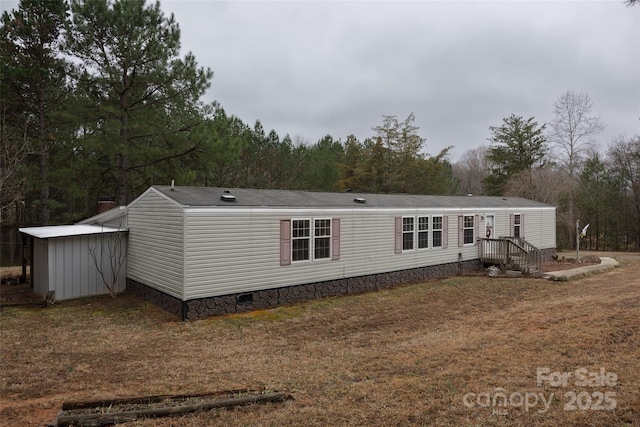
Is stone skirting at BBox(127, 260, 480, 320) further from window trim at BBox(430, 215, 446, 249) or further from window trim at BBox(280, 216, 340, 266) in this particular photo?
window trim at BBox(430, 215, 446, 249)

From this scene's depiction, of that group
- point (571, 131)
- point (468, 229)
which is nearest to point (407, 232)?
point (468, 229)

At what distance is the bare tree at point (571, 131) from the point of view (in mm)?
29859

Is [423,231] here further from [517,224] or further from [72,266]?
[72,266]

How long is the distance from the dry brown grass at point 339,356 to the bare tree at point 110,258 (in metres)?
0.86

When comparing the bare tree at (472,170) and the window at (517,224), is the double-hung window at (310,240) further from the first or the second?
the bare tree at (472,170)

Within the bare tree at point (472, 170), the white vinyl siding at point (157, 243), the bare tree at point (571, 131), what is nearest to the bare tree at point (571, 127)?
the bare tree at point (571, 131)

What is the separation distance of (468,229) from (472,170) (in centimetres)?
3948

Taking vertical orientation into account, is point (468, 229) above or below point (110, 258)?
above

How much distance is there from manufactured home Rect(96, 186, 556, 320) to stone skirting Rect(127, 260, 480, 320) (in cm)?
3

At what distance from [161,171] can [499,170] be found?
2974 cm

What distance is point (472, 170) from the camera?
52.5 m

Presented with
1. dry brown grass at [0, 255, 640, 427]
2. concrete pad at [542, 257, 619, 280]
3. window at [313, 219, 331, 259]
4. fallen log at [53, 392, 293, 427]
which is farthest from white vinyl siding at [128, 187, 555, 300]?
concrete pad at [542, 257, 619, 280]

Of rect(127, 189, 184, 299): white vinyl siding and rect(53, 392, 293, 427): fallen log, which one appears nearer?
rect(53, 392, 293, 427): fallen log

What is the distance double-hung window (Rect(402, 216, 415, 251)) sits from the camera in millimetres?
13999
